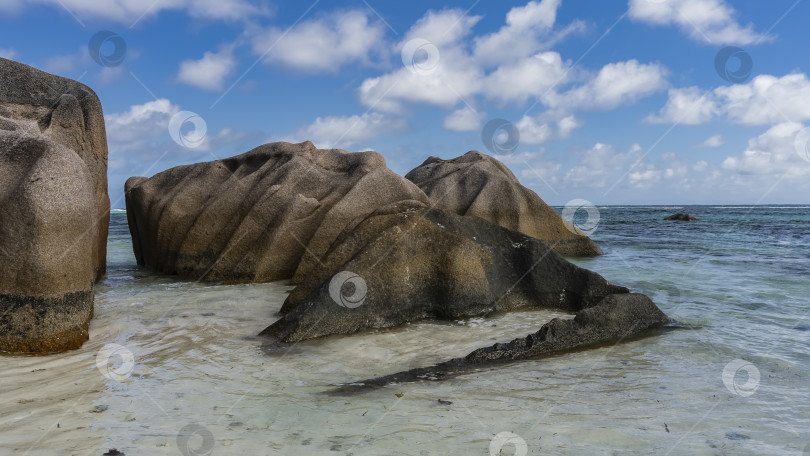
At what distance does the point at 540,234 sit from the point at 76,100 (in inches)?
364

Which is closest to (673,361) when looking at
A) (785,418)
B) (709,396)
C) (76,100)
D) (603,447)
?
(709,396)

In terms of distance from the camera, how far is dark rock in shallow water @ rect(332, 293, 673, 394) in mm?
4250

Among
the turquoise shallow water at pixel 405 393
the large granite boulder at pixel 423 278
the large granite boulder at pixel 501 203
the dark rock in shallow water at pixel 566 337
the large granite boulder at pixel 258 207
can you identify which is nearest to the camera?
the turquoise shallow water at pixel 405 393

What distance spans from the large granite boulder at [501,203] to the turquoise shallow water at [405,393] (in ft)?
20.0

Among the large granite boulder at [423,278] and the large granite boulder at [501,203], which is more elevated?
the large granite boulder at [501,203]

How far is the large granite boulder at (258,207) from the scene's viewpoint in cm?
882

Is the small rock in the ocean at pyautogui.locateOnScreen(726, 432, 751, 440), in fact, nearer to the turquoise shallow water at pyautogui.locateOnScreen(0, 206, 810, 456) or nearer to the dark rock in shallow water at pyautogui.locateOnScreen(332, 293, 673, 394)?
the turquoise shallow water at pyautogui.locateOnScreen(0, 206, 810, 456)

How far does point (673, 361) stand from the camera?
181 inches

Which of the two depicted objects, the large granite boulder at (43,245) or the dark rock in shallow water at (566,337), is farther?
the large granite boulder at (43,245)

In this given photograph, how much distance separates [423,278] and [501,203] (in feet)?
22.7

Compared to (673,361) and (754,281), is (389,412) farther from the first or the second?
(754,281)

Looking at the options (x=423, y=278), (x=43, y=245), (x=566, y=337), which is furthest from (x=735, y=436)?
(x=43, y=245)

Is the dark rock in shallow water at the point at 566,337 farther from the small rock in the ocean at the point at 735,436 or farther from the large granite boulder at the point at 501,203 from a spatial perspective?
the large granite boulder at the point at 501,203

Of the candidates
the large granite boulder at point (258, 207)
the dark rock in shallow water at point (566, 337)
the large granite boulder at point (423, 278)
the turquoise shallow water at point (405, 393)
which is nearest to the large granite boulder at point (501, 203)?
the large granite boulder at point (258, 207)
